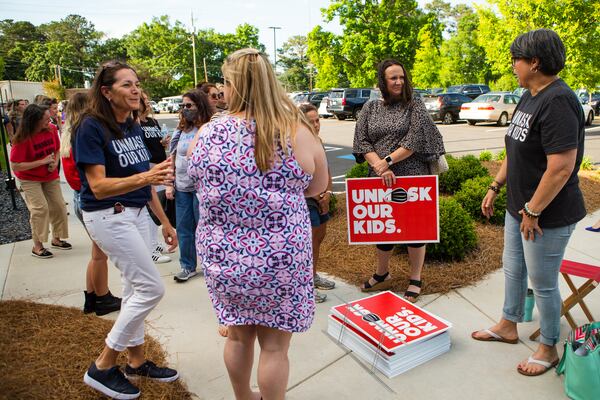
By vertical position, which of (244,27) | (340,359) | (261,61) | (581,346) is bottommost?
(340,359)

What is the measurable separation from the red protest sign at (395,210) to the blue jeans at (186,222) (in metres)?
1.53

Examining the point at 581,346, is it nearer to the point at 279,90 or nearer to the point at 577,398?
the point at 577,398

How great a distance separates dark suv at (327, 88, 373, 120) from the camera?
87.1ft

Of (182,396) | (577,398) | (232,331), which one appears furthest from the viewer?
(182,396)

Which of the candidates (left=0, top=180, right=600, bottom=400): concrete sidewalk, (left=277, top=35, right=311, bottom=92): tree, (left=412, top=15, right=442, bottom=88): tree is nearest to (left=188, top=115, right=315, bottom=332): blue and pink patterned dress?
(left=0, top=180, right=600, bottom=400): concrete sidewalk

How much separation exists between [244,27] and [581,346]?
59537 millimetres

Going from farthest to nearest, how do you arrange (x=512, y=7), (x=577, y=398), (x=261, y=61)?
(x=512, y=7), (x=577, y=398), (x=261, y=61)

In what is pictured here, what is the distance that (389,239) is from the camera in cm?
390

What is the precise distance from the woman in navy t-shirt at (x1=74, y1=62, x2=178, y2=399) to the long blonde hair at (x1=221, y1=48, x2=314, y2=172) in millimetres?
729

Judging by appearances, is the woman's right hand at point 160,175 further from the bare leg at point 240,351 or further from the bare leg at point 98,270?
the bare leg at point 98,270

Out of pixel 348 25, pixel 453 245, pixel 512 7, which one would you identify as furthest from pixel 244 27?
pixel 453 245

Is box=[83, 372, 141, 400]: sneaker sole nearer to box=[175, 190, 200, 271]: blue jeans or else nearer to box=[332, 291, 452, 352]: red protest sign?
box=[332, 291, 452, 352]: red protest sign

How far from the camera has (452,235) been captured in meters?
4.54

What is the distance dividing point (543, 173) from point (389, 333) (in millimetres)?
1343
